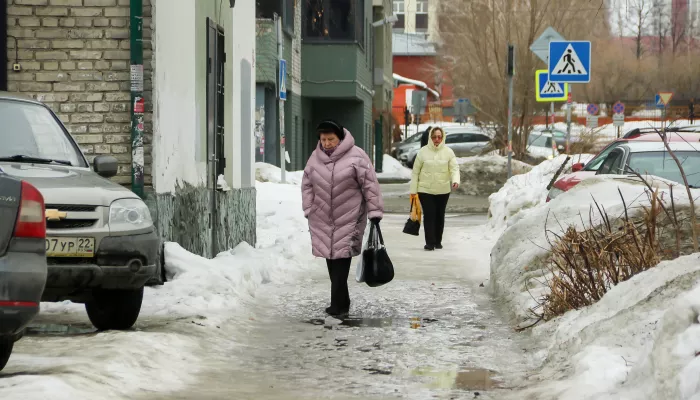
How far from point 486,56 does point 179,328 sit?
26.7 m

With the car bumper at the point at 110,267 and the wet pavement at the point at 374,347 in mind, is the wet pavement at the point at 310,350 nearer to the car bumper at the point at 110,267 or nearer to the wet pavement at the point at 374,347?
the wet pavement at the point at 374,347

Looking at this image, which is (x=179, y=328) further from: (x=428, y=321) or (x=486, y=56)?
(x=486, y=56)

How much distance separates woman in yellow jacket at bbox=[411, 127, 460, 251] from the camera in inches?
650

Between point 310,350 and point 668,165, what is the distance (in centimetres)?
675

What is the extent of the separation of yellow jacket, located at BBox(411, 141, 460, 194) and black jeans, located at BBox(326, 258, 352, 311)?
20.6 ft

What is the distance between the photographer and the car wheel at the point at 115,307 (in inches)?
331

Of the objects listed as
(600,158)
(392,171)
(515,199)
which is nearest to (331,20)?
(392,171)

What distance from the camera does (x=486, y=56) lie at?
114 feet

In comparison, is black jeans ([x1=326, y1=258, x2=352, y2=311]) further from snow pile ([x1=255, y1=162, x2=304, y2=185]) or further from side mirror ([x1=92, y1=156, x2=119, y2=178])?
snow pile ([x1=255, y1=162, x2=304, y2=185])

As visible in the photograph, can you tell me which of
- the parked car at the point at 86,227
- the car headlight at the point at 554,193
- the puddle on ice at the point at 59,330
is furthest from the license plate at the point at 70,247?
the car headlight at the point at 554,193

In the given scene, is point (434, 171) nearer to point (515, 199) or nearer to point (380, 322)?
point (515, 199)

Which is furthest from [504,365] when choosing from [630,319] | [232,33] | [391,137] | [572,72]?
[391,137]

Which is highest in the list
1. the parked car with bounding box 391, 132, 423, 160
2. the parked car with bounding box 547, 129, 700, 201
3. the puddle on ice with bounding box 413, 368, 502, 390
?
the parked car with bounding box 547, 129, 700, 201

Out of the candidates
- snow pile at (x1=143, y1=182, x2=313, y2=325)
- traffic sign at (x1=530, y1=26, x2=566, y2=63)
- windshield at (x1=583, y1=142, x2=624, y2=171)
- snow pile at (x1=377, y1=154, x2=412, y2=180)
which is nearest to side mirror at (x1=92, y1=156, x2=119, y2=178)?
snow pile at (x1=143, y1=182, x2=313, y2=325)
